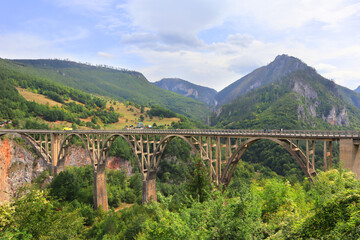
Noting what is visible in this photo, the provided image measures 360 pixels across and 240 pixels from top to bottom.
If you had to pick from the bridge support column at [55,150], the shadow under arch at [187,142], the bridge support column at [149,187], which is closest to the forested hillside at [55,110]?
the bridge support column at [55,150]

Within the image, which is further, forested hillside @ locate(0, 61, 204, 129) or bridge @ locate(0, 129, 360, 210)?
forested hillside @ locate(0, 61, 204, 129)

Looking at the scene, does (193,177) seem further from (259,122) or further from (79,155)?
(259,122)

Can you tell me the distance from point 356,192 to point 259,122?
172937 mm

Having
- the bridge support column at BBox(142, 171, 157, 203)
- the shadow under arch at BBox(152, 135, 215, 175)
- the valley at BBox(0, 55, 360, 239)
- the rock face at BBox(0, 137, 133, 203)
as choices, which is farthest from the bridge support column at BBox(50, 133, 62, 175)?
the shadow under arch at BBox(152, 135, 215, 175)

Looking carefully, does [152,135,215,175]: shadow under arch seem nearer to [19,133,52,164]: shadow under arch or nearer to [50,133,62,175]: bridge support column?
[50,133,62,175]: bridge support column

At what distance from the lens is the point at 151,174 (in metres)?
41.7

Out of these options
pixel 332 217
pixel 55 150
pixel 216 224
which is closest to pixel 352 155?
pixel 332 217

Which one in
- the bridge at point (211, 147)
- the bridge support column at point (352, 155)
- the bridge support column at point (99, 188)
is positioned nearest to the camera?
the bridge support column at point (352, 155)

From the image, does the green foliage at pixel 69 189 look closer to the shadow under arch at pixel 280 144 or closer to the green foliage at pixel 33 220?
the green foliage at pixel 33 220

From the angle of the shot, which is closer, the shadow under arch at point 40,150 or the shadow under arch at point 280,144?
the shadow under arch at point 280,144

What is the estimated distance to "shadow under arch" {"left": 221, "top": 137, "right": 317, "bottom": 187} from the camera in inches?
912

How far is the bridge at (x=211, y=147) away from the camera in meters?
21.3

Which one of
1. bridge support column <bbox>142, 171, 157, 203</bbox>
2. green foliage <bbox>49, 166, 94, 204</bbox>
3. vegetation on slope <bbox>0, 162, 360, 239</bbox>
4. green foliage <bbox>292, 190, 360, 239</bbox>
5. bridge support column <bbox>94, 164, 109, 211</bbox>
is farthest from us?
green foliage <bbox>49, 166, 94, 204</bbox>

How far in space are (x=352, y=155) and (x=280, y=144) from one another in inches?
261
